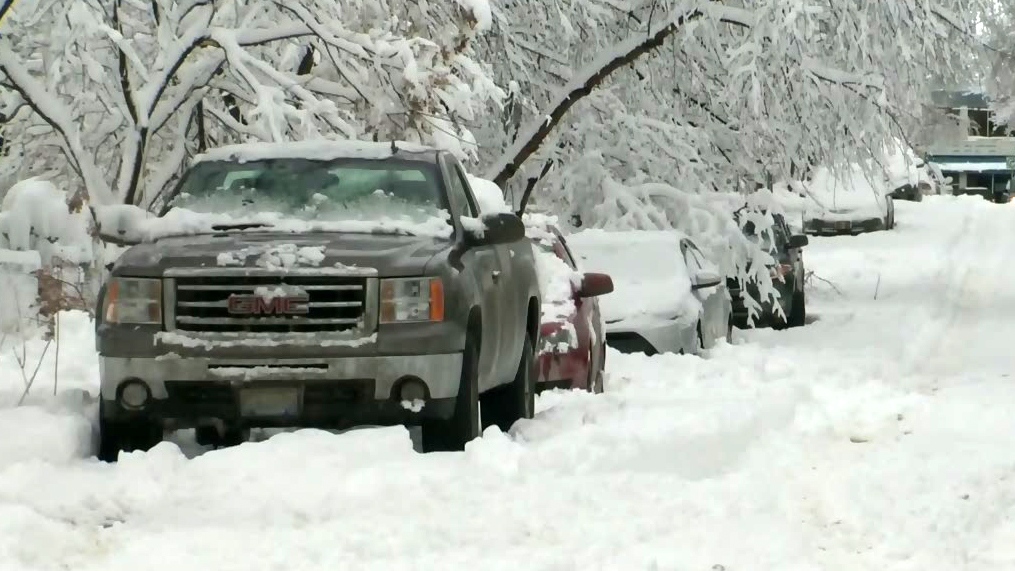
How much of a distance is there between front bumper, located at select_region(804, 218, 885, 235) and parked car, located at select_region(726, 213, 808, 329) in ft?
68.8

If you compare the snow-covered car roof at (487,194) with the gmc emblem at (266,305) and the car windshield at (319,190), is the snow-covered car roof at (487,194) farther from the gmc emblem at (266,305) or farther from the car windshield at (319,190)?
the gmc emblem at (266,305)

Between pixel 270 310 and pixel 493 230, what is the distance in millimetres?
1475

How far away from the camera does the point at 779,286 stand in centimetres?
2009

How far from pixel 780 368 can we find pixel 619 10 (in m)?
5.13

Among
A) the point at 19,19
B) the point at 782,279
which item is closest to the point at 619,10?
the point at 782,279

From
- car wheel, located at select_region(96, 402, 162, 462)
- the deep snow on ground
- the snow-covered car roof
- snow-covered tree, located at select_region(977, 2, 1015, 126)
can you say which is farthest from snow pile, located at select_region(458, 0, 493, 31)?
snow-covered tree, located at select_region(977, 2, 1015, 126)

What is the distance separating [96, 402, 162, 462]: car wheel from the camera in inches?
316

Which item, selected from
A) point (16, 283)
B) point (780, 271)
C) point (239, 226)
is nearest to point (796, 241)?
point (780, 271)

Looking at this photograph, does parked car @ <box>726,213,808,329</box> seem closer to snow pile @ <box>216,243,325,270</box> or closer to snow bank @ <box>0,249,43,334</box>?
snow bank @ <box>0,249,43,334</box>

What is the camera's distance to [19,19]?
12320mm

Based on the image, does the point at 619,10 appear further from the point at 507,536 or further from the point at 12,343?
the point at 507,536

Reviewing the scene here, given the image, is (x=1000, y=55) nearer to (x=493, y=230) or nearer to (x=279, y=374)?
(x=493, y=230)

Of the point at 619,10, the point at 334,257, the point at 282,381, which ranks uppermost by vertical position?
the point at 619,10

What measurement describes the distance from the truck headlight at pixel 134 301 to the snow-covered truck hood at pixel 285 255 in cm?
5
